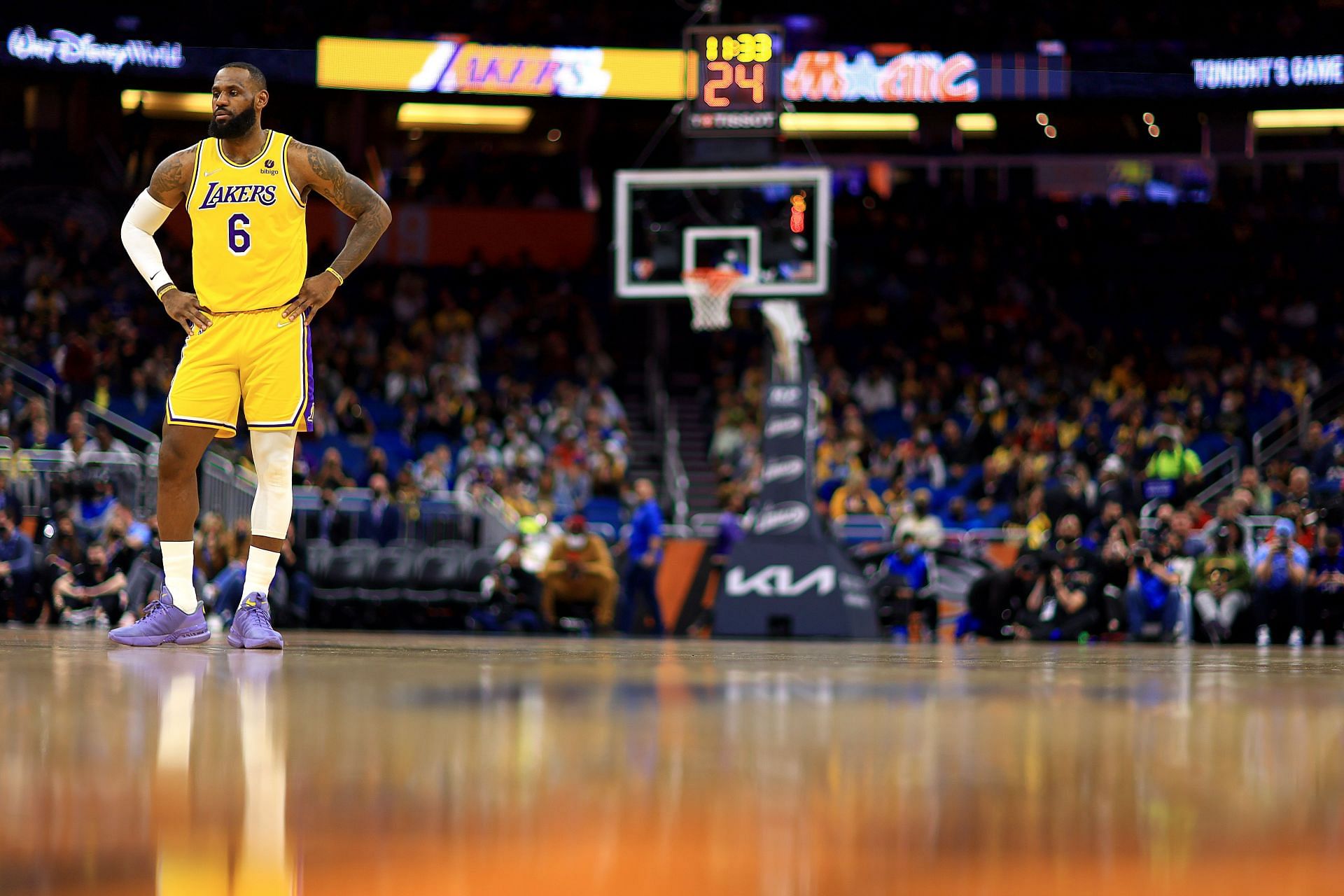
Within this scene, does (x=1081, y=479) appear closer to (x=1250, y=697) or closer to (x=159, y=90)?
(x=1250, y=697)

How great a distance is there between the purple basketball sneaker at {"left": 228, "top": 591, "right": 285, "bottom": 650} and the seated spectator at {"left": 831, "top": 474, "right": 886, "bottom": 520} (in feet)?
39.6

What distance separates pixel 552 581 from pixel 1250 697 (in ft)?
38.2

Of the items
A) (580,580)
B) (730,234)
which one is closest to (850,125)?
(580,580)

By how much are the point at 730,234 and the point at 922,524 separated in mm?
5064

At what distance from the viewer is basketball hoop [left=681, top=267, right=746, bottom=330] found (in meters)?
12.7

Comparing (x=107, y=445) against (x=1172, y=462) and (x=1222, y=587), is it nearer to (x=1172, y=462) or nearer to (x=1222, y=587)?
(x=1222, y=587)

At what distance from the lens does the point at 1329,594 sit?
1302 cm

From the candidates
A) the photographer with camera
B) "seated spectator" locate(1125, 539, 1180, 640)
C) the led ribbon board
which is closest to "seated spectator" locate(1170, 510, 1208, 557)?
"seated spectator" locate(1125, 539, 1180, 640)

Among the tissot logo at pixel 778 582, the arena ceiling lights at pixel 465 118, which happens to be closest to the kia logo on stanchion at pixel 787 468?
the tissot logo at pixel 778 582

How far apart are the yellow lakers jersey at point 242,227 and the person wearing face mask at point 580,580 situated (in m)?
9.28

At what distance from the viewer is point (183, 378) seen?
19.1ft

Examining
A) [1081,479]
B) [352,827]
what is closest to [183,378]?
[352,827]

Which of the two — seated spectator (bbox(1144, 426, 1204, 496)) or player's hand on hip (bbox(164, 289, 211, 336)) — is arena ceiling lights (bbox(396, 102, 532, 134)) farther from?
player's hand on hip (bbox(164, 289, 211, 336))

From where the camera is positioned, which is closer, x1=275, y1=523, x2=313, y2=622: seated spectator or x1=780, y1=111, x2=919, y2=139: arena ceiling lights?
x1=275, y1=523, x2=313, y2=622: seated spectator
